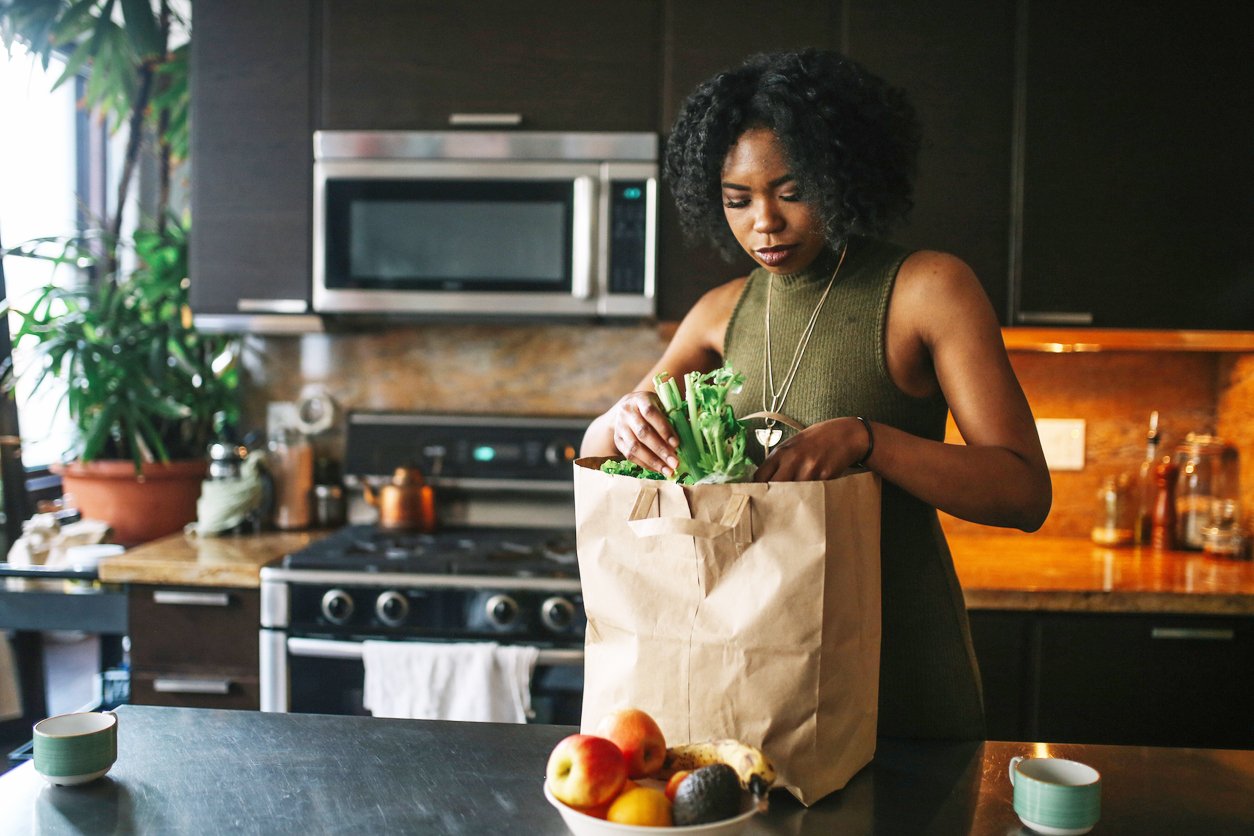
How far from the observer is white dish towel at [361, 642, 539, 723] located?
2004 millimetres

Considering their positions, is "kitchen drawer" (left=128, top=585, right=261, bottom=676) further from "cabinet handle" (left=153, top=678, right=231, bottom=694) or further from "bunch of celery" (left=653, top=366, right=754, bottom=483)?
"bunch of celery" (left=653, top=366, right=754, bottom=483)

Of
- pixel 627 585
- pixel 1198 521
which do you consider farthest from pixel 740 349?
pixel 1198 521

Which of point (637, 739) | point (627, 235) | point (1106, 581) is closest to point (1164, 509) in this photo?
point (1106, 581)

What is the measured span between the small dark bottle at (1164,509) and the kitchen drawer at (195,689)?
6.86 ft

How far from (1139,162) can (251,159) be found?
2.02 metres

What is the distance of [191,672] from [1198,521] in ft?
7.55

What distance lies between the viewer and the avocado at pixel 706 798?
78cm

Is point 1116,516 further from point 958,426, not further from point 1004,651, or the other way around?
point 958,426

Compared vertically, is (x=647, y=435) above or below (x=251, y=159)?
below

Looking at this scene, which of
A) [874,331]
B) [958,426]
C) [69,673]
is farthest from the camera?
[69,673]

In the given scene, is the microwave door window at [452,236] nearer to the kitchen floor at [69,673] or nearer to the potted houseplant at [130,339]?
the potted houseplant at [130,339]

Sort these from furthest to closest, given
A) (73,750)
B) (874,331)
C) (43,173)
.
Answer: (43,173) < (874,331) < (73,750)

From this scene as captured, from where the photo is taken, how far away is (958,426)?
1.15m

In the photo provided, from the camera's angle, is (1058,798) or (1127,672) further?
(1127,672)
